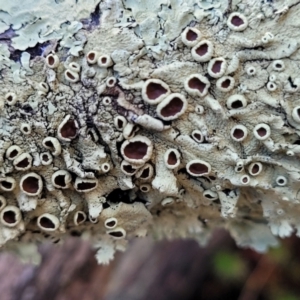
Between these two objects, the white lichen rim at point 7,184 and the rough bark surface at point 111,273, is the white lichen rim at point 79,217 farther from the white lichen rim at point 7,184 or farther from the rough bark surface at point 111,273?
the rough bark surface at point 111,273

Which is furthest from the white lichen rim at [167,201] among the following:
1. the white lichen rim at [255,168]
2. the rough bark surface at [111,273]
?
the rough bark surface at [111,273]

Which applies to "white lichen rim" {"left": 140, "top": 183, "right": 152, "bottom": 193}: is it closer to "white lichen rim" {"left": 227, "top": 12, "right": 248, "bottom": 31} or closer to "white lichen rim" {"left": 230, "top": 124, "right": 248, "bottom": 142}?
"white lichen rim" {"left": 230, "top": 124, "right": 248, "bottom": 142}

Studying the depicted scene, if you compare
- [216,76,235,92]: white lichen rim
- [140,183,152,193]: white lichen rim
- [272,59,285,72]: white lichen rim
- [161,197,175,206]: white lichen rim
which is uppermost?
[272,59,285,72]: white lichen rim

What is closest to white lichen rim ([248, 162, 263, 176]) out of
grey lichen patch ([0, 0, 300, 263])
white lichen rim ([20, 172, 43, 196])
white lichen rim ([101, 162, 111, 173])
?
grey lichen patch ([0, 0, 300, 263])

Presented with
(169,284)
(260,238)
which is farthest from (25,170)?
(169,284)

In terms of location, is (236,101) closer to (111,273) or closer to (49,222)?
(49,222)
